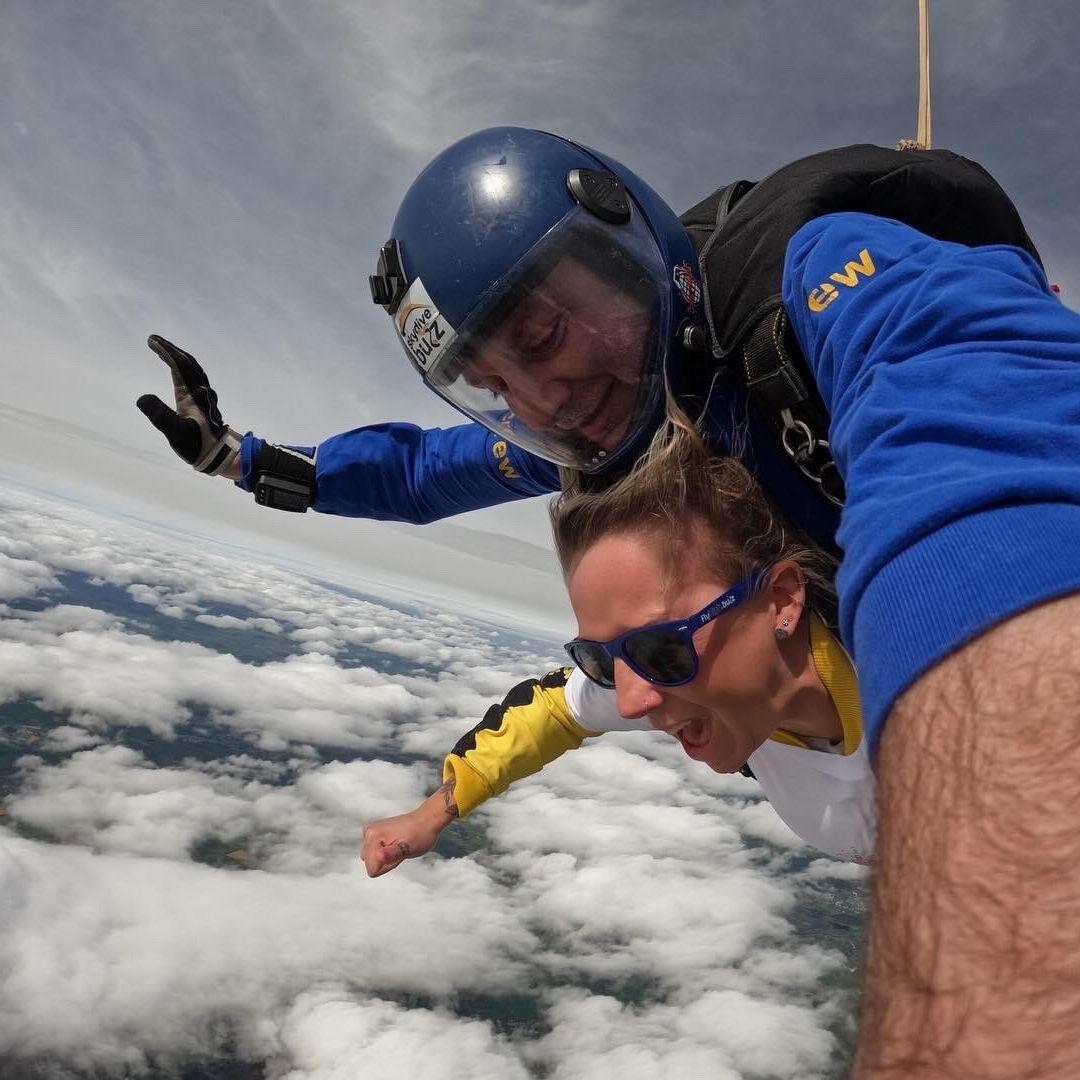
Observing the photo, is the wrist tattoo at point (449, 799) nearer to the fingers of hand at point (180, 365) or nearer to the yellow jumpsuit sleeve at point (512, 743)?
the yellow jumpsuit sleeve at point (512, 743)

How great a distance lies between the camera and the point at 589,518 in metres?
2.02

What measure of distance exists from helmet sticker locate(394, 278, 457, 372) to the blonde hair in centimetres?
64

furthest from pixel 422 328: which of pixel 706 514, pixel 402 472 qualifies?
pixel 402 472

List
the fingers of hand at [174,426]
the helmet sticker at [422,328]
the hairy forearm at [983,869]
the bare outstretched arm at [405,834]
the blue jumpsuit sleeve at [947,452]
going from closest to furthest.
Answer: the hairy forearm at [983,869] → the blue jumpsuit sleeve at [947,452] → the helmet sticker at [422,328] → the bare outstretched arm at [405,834] → the fingers of hand at [174,426]

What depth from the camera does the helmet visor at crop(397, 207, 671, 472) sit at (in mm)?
1719

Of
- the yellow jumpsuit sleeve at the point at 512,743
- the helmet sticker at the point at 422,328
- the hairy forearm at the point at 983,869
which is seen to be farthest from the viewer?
the yellow jumpsuit sleeve at the point at 512,743

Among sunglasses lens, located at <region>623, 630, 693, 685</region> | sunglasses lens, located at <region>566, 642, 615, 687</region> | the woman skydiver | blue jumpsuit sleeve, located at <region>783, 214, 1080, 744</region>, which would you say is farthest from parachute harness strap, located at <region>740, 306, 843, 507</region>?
sunglasses lens, located at <region>566, 642, 615, 687</region>

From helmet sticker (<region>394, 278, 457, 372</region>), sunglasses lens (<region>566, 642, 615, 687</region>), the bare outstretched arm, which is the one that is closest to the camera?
helmet sticker (<region>394, 278, 457, 372</region>)

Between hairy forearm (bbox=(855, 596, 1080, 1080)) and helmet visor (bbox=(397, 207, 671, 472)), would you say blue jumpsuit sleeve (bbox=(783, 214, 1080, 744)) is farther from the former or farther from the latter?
helmet visor (bbox=(397, 207, 671, 472))

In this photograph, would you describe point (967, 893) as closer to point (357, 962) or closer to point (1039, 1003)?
point (1039, 1003)

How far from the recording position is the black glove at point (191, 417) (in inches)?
112

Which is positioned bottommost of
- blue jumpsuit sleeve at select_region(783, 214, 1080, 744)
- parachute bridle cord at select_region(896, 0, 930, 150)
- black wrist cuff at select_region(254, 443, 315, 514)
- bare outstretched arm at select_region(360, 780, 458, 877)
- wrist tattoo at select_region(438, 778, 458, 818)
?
bare outstretched arm at select_region(360, 780, 458, 877)

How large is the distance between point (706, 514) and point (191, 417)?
239cm

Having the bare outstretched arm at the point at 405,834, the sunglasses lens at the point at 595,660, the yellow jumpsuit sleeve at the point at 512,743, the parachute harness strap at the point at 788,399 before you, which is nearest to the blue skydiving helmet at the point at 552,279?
the parachute harness strap at the point at 788,399
